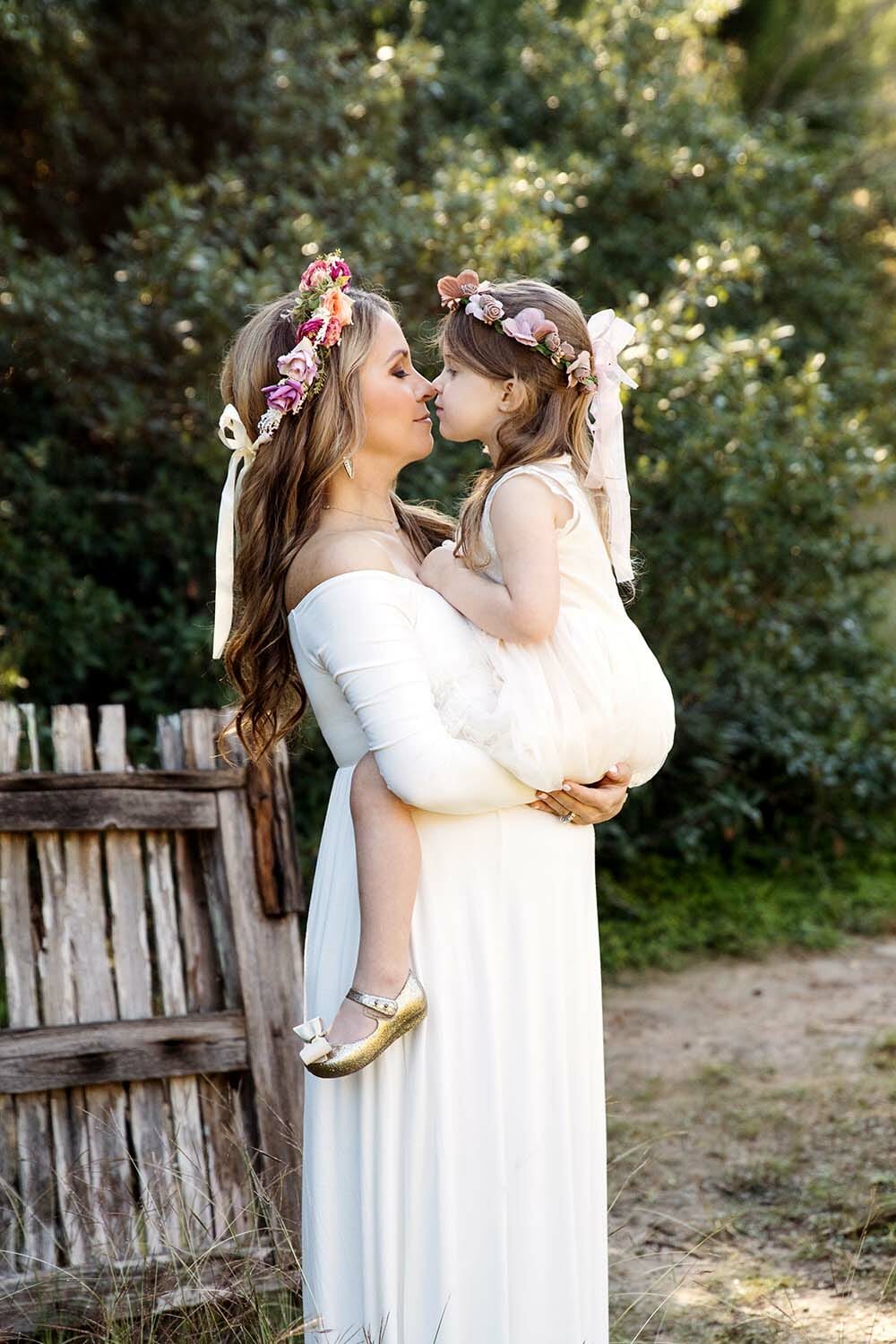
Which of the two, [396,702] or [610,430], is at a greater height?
[610,430]

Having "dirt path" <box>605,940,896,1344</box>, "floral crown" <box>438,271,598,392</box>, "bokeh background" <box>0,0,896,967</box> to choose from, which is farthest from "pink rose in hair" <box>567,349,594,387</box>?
"bokeh background" <box>0,0,896,967</box>

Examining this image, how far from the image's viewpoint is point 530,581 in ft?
7.70

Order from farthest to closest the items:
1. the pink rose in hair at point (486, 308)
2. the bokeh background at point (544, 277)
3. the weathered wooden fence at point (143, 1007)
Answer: the bokeh background at point (544, 277) < the weathered wooden fence at point (143, 1007) < the pink rose in hair at point (486, 308)

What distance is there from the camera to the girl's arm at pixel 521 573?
7.70 feet

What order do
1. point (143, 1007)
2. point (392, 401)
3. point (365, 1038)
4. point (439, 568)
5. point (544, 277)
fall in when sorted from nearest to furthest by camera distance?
point (365, 1038), point (439, 568), point (392, 401), point (143, 1007), point (544, 277)

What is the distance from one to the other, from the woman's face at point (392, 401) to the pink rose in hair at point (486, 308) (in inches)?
6.9

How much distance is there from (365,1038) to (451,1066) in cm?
18

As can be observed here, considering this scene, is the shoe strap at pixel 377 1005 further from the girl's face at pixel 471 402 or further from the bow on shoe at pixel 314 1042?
the girl's face at pixel 471 402

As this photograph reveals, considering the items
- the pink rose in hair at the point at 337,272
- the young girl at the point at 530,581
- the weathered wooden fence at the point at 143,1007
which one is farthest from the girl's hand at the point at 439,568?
the weathered wooden fence at the point at 143,1007

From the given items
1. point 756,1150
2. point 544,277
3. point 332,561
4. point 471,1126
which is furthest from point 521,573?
point 544,277

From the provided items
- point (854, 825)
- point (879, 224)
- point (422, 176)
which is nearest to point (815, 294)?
point (879, 224)

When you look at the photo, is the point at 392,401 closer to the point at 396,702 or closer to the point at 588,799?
the point at 396,702

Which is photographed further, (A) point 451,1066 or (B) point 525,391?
(B) point 525,391

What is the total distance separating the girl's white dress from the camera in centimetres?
234
